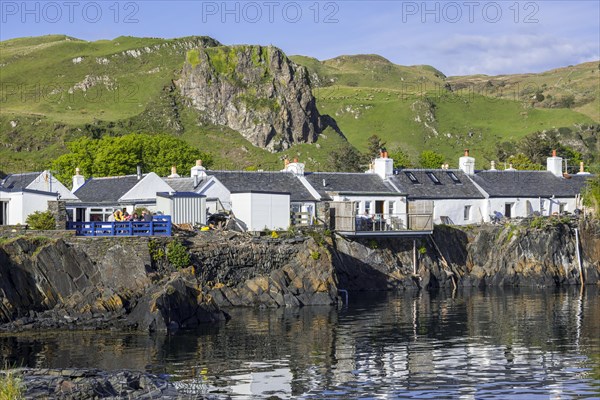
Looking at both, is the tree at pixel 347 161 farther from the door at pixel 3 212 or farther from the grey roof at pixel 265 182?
the door at pixel 3 212

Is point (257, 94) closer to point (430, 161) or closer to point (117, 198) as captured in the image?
point (430, 161)

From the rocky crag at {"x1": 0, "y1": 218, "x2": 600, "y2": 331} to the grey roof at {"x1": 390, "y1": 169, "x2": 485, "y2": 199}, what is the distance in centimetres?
515

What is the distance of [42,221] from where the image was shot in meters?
59.7

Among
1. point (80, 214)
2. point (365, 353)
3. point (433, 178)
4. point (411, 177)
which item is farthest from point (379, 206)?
point (365, 353)

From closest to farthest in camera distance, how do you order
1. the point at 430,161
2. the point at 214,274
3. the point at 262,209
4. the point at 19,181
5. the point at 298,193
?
the point at 214,274 < the point at 262,209 < the point at 19,181 < the point at 298,193 < the point at 430,161

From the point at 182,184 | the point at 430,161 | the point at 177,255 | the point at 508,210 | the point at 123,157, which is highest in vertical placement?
the point at 430,161

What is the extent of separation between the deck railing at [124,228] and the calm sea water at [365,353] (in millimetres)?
7464

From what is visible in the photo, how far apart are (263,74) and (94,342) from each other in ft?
428

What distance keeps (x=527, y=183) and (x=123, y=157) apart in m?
44.2

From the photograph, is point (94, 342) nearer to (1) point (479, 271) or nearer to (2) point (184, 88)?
(1) point (479, 271)

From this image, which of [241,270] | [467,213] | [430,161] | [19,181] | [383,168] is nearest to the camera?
[241,270]

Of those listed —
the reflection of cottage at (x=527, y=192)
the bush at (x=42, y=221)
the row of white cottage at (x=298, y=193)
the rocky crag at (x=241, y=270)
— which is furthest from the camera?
the reflection of cottage at (x=527, y=192)

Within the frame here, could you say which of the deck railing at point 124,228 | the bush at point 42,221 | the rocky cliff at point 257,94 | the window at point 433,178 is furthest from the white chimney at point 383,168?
the rocky cliff at point 257,94

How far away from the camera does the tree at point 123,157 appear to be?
352 feet
